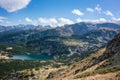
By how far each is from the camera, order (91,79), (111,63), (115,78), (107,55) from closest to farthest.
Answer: (115,78) → (91,79) → (111,63) → (107,55)

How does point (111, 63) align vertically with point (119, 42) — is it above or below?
below

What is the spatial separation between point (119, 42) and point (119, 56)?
28.2 m

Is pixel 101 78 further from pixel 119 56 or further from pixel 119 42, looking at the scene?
pixel 119 42

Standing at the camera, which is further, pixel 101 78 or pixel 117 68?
pixel 117 68

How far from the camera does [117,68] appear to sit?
1986 inches

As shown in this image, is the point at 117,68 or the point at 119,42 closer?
the point at 117,68

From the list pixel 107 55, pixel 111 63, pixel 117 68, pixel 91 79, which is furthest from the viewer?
pixel 107 55

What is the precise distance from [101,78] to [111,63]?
31.8m

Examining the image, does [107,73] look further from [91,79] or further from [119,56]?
[119,56]

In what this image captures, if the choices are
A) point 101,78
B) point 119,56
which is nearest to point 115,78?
point 101,78

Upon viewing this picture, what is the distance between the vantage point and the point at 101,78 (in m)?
45.2

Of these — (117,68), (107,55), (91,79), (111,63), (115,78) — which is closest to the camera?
(115,78)

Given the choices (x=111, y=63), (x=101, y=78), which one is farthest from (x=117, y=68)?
(x=111, y=63)

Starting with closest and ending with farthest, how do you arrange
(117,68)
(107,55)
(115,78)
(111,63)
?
(115,78) < (117,68) < (111,63) < (107,55)
